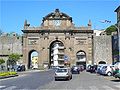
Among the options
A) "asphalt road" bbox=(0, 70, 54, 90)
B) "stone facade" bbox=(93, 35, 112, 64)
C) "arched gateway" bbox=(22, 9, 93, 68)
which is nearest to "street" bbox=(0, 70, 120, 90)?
"asphalt road" bbox=(0, 70, 54, 90)

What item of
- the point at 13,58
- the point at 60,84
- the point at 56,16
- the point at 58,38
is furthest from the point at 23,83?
the point at 58,38

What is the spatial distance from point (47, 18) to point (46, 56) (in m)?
10.3

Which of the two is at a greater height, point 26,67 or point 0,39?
point 0,39

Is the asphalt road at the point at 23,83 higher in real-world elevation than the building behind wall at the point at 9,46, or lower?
lower

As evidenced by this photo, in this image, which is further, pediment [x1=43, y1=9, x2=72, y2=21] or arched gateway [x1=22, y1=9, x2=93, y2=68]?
arched gateway [x1=22, y1=9, x2=93, y2=68]

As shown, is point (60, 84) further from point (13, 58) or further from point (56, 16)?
point (56, 16)

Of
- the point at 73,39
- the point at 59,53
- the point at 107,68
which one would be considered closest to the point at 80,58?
the point at 59,53

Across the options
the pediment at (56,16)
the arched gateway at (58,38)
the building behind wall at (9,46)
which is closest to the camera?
the pediment at (56,16)

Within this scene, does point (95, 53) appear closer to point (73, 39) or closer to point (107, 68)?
point (73, 39)

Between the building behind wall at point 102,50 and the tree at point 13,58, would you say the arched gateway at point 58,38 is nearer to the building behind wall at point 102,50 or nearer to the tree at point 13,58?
the building behind wall at point 102,50

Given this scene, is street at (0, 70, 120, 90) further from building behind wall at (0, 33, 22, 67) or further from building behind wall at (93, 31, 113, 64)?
building behind wall at (0, 33, 22, 67)

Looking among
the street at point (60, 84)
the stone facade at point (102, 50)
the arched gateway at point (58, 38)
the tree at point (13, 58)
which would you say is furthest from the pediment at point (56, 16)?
the street at point (60, 84)

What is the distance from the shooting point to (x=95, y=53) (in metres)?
91.3

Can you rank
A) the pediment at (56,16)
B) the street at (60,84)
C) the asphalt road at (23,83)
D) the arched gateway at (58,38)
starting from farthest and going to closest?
the arched gateway at (58,38)
the pediment at (56,16)
the asphalt road at (23,83)
the street at (60,84)
